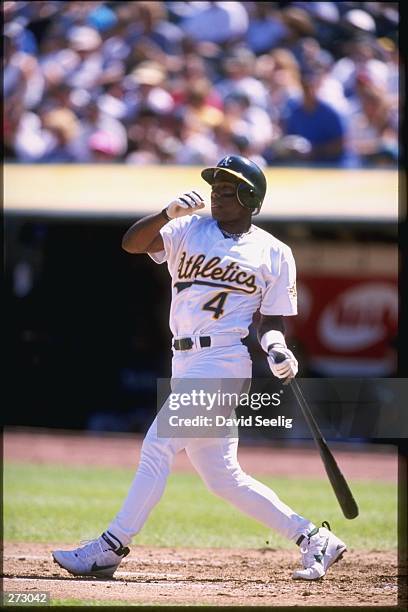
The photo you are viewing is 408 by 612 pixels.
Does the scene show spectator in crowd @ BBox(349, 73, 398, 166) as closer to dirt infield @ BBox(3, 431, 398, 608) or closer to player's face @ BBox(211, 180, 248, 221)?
dirt infield @ BBox(3, 431, 398, 608)

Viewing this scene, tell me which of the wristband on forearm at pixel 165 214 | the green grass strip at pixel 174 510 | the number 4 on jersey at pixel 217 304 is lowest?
the green grass strip at pixel 174 510

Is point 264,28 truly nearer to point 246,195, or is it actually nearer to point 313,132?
point 313,132

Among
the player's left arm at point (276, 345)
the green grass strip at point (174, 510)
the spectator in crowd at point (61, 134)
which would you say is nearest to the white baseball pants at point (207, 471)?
the player's left arm at point (276, 345)

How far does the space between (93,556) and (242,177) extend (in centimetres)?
161

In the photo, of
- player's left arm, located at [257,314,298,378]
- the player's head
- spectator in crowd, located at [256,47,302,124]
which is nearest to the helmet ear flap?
the player's head

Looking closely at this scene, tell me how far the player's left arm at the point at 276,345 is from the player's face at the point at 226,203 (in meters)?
0.43

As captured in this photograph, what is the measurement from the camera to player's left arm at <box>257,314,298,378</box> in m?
4.09

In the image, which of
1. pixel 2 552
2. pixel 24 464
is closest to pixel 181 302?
pixel 2 552

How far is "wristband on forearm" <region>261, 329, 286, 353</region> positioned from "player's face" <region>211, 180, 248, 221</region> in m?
0.49

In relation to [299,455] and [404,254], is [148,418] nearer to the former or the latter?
[299,455]

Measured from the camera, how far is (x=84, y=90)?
38.7 feet

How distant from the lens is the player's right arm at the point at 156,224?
159 inches

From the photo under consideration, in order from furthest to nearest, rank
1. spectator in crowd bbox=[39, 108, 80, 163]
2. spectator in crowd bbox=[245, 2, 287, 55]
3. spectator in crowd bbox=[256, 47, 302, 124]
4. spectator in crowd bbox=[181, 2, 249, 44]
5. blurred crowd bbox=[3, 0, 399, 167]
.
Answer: spectator in crowd bbox=[181, 2, 249, 44] < spectator in crowd bbox=[245, 2, 287, 55] < spectator in crowd bbox=[39, 108, 80, 163] < spectator in crowd bbox=[256, 47, 302, 124] < blurred crowd bbox=[3, 0, 399, 167]

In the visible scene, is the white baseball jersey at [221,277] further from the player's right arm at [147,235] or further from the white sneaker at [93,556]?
the white sneaker at [93,556]
